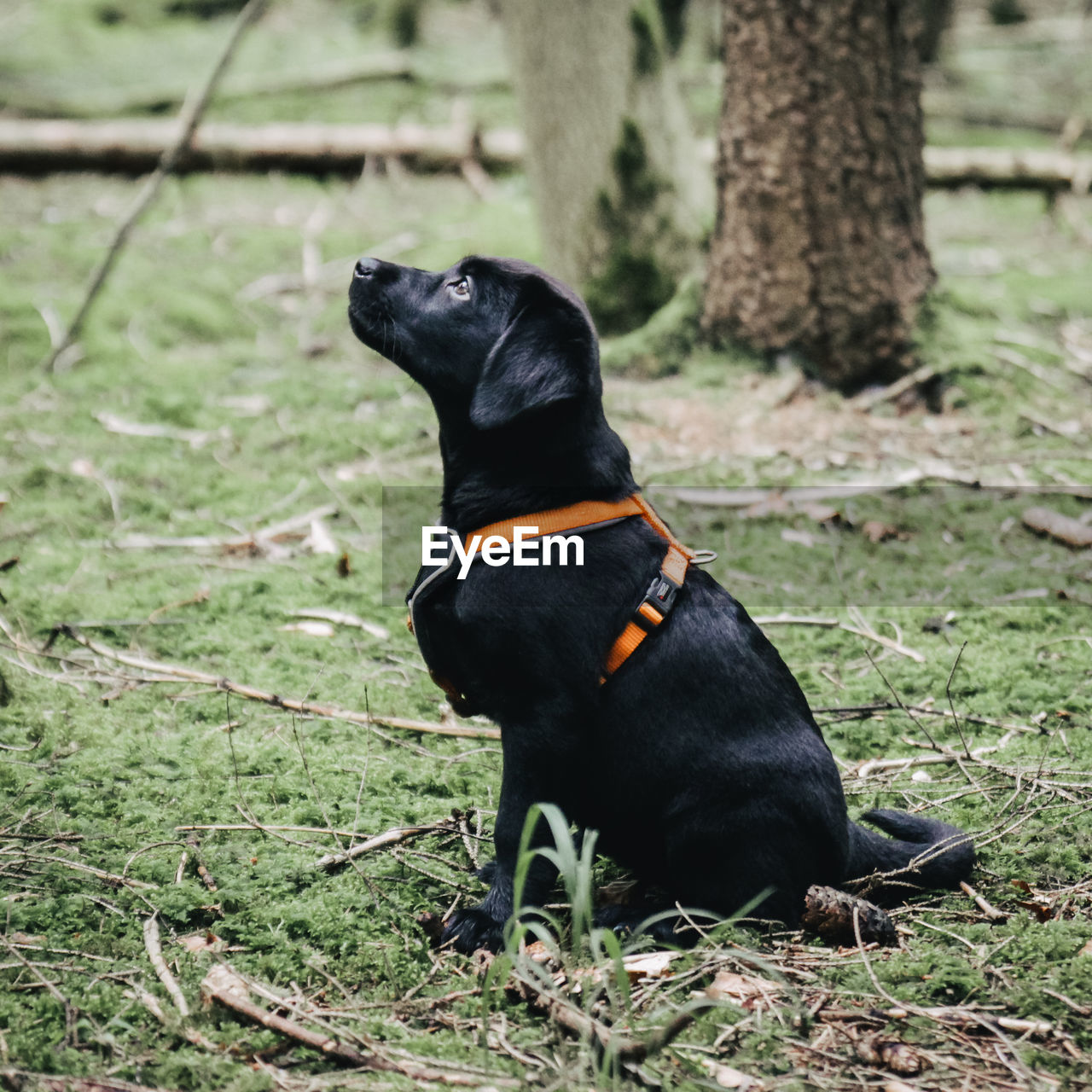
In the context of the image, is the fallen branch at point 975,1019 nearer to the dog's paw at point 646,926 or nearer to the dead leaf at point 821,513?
the dog's paw at point 646,926

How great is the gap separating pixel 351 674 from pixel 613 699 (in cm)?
139

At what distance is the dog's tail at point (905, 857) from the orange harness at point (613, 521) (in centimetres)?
73

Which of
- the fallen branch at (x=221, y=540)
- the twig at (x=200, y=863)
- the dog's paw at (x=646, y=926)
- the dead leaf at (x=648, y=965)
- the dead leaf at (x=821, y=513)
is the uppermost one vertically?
the dead leaf at (x=821, y=513)

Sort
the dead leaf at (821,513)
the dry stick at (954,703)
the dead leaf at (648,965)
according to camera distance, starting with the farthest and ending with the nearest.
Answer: the dead leaf at (821,513) < the dry stick at (954,703) < the dead leaf at (648,965)

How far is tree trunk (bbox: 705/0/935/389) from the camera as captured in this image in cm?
504

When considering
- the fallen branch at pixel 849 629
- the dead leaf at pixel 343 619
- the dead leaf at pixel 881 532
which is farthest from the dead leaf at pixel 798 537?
the dead leaf at pixel 343 619

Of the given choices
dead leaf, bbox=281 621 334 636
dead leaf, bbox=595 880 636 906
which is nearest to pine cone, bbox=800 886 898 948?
dead leaf, bbox=595 880 636 906

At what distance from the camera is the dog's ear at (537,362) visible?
8.39 ft

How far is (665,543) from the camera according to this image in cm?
265

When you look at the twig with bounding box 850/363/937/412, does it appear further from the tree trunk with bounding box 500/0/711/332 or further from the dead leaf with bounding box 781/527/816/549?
the tree trunk with bounding box 500/0/711/332

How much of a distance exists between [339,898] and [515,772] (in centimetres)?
50

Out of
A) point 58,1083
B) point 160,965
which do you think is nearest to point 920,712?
point 160,965

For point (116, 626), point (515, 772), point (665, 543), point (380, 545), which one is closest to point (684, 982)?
point (515, 772)

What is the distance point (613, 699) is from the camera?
8.18 ft
